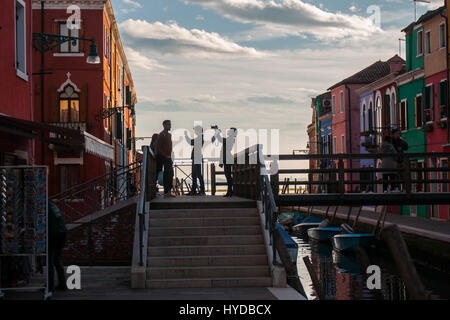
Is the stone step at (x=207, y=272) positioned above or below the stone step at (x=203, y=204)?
below

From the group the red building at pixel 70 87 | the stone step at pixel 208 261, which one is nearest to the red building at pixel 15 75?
the stone step at pixel 208 261

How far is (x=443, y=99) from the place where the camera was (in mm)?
32906

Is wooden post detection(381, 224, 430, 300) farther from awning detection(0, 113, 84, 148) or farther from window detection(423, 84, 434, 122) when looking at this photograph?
window detection(423, 84, 434, 122)

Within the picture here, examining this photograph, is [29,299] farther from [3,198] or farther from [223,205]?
[223,205]

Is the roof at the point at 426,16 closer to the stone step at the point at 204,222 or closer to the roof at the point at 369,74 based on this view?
the roof at the point at 369,74

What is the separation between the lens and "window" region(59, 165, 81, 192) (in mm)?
31156

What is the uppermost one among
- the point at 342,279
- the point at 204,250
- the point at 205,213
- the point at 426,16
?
the point at 426,16

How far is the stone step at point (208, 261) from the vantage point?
536 inches

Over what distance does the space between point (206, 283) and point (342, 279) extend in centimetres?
1138

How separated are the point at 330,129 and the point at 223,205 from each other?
4752 centimetres

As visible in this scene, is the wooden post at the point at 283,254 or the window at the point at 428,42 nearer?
the wooden post at the point at 283,254

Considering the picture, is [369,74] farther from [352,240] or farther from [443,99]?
[352,240]

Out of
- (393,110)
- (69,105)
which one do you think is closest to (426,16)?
(393,110)
